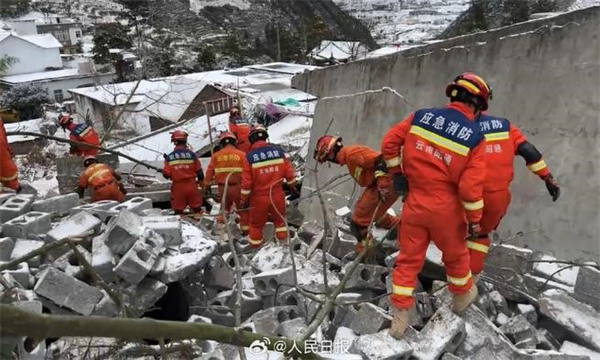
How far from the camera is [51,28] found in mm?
49688

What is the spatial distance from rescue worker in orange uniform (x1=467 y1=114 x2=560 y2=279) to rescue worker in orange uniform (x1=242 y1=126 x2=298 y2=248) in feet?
8.15

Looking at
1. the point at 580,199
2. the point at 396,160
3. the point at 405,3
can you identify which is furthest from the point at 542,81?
the point at 405,3

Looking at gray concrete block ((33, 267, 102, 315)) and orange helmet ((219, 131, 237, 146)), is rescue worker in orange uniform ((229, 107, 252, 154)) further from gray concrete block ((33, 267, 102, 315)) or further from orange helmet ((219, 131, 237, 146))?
gray concrete block ((33, 267, 102, 315))

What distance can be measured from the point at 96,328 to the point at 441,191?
2849mm

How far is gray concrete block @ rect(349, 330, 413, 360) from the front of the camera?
3.22 meters

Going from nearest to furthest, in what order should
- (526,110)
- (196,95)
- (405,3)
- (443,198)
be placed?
(443,198) < (526,110) < (196,95) < (405,3)

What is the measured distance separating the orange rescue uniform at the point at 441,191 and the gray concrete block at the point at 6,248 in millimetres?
3069

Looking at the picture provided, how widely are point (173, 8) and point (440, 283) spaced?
58397 millimetres

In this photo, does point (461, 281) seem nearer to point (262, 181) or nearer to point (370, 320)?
point (370, 320)

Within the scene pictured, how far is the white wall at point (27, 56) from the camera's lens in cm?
3672

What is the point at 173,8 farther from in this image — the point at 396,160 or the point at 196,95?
the point at 396,160

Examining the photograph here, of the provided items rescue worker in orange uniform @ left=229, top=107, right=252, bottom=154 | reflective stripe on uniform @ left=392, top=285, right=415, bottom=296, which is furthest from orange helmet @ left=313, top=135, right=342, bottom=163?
rescue worker in orange uniform @ left=229, top=107, right=252, bottom=154

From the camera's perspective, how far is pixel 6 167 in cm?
633

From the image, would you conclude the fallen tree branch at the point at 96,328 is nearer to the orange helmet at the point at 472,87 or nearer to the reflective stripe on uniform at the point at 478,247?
the orange helmet at the point at 472,87
